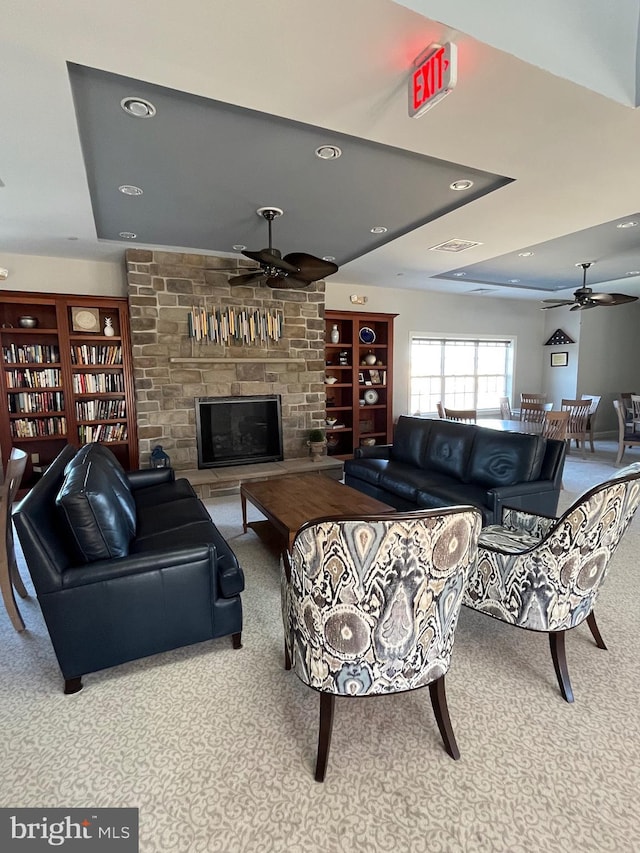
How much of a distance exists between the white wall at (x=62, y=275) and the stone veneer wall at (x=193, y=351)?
0.55 metres

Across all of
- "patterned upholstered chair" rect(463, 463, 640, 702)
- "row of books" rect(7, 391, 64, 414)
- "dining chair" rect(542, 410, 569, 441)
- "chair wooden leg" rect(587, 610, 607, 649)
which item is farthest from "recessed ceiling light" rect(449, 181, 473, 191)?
"row of books" rect(7, 391, 64, 414)

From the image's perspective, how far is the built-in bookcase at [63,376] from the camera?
448cm

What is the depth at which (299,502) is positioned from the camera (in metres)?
3.05

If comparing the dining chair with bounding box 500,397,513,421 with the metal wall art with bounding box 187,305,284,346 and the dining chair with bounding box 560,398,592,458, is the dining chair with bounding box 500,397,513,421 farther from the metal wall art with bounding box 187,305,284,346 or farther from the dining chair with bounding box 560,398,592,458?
the metal wall art with bounding box 187,305,284,346

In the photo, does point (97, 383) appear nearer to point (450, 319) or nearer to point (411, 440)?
point (411, 440)

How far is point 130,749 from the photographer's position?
1.57 m

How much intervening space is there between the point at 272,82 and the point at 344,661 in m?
2.34

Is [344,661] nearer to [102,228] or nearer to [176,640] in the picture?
[176,640]

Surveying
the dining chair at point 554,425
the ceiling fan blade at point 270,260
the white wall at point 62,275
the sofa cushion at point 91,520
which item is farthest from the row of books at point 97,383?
the dining chair at point 554,425

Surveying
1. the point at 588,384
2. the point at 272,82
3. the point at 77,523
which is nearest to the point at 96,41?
the point at 272,82

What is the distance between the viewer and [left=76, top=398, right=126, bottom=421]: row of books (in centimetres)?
476

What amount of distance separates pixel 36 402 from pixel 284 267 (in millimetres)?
3398

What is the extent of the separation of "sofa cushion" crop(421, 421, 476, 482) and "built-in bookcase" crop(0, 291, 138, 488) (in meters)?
3.37

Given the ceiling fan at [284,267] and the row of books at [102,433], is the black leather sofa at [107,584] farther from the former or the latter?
the row of books at [102,433]
